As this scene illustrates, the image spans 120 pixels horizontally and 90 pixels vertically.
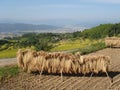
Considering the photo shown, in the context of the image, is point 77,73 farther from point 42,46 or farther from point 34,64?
point 42,46

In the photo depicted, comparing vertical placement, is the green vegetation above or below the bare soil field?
above

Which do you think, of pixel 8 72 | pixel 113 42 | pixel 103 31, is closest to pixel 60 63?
pixel 8 72

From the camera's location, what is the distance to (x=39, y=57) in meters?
19.8

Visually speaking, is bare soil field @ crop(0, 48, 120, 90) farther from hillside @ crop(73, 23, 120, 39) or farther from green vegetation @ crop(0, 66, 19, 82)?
hillside @ crop(73, 23, 120, 39)

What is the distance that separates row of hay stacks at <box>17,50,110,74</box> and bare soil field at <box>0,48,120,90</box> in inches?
13.8

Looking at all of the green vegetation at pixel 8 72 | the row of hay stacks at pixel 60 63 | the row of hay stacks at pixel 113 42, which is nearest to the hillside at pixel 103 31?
the row of hay stacks at pixel 113 42

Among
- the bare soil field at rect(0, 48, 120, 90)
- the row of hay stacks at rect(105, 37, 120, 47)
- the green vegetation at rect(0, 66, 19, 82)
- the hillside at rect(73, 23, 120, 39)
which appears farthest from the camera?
the hillside at rect(73, 23, 120, 39)

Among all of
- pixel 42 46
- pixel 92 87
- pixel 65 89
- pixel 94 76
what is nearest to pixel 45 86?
pixel 65 89

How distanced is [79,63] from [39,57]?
6.80 feet

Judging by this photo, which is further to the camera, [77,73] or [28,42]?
[28,42]

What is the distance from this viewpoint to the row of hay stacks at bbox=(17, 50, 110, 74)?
19.7 metres

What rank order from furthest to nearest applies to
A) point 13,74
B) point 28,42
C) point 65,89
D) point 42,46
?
point 28,42, point 42,46, point 13,74, point 65,89

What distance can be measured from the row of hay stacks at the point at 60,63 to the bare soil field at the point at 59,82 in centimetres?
35

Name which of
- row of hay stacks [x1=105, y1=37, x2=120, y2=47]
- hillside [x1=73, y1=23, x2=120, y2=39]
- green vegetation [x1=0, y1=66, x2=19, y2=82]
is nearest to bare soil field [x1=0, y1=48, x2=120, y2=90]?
green vegetation [x1=0, y1=66, x2=19, y2=82]
